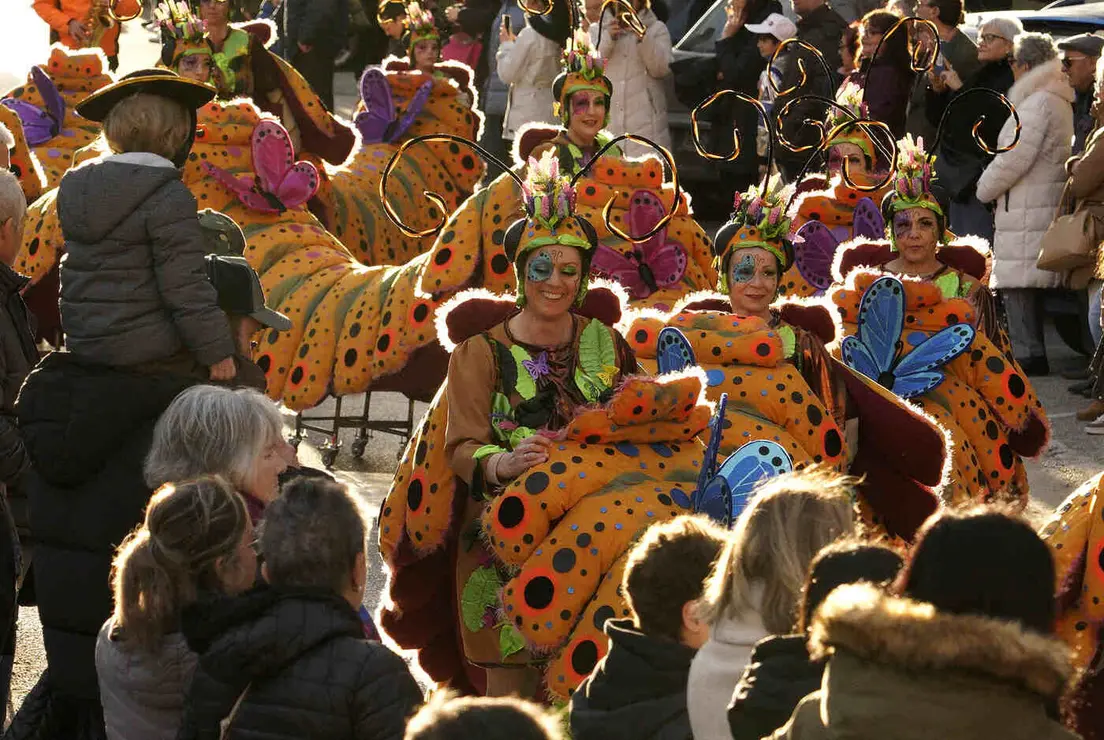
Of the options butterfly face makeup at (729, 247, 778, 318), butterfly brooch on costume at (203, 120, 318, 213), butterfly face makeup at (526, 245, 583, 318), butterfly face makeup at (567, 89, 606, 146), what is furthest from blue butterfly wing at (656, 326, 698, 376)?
butterfly brooch on costume at (203, 120, 318, 213)

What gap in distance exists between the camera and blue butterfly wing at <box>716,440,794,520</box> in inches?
191

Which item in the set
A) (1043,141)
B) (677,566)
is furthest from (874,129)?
(677,566)

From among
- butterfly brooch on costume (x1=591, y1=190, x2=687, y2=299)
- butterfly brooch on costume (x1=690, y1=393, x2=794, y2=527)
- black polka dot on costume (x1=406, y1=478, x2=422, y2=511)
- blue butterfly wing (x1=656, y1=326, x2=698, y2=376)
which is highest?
blue butterfly wing (x1=656, y1=326, x2=698, y2=376)

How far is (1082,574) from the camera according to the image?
4566mm

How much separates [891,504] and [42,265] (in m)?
4.63

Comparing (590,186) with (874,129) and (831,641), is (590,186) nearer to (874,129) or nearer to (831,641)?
(874,129)

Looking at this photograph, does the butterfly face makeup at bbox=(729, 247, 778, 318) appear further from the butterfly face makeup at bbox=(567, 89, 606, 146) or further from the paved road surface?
the butterfly face makeup at bbox=(567, 89, 606, 146)

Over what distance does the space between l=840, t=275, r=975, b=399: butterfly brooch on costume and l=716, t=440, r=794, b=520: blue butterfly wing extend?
1635 millimetres

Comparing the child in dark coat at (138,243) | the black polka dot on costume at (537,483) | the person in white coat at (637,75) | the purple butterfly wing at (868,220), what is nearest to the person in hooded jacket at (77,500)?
the child in dark coat at (138,243)

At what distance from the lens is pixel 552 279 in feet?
17.3

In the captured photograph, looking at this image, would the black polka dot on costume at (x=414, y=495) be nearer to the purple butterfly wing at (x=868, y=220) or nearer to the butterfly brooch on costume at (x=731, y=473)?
the butterfly brooch on costume at (x=731, y=473)

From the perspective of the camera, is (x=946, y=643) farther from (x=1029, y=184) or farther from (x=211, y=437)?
(x=1029, y=184)

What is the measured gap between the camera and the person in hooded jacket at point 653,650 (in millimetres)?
3553

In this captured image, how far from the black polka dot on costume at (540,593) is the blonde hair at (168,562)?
3.34 feet
